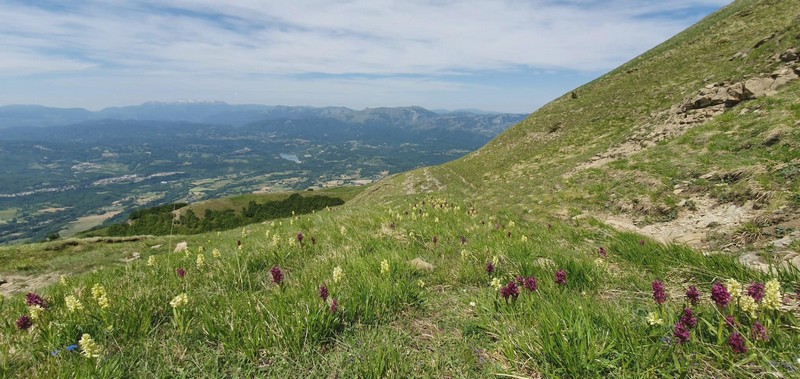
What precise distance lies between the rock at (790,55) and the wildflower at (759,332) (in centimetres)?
3429

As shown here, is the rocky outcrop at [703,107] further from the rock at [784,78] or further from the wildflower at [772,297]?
the wildflower at [772,297]

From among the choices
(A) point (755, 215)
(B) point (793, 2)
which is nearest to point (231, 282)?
(A) point (755, 215)

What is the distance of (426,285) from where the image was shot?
5.31 m

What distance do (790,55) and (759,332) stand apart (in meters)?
35.8

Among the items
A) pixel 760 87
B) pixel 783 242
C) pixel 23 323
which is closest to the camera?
pixel 23 323

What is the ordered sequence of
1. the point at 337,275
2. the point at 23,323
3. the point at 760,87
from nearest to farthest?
the point at 23,323 < the point at 337,275 < the point at 760,87

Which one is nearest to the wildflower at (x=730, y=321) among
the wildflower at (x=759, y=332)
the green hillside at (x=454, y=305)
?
the green hillside at (x=454, y=305)

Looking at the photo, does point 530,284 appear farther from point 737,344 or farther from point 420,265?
point 420,265

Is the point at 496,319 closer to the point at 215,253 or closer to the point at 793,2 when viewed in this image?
the point at 215,253

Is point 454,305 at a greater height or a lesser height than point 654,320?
lesser

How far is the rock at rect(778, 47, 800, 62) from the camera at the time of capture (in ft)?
80.4

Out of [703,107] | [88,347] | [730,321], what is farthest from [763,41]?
[88,347]

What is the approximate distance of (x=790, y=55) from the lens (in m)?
25.1

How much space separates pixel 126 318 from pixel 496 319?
4.14 m
